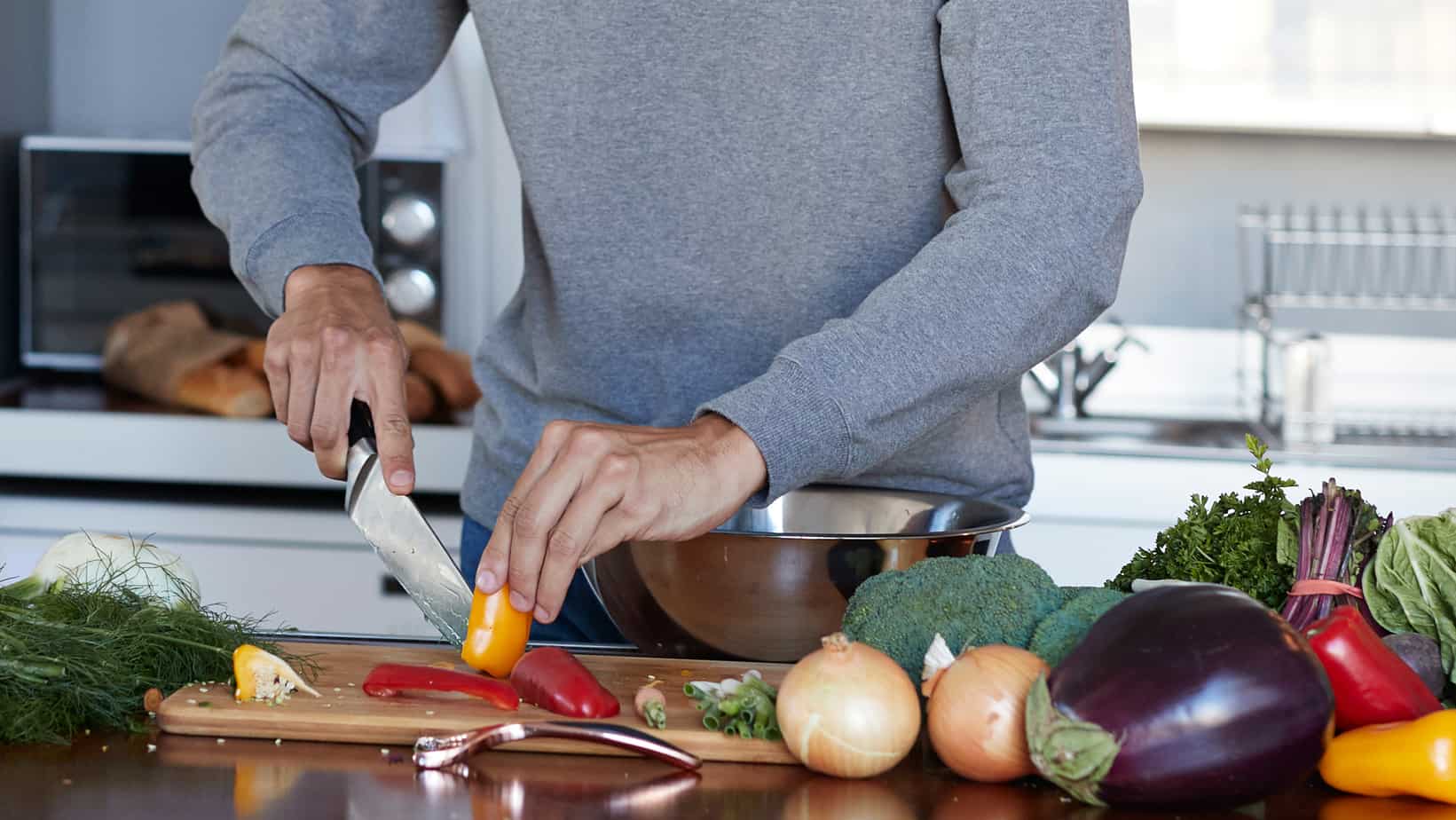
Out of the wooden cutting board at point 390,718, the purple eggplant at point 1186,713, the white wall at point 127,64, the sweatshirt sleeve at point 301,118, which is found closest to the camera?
the purple eggplant at point 1186,713

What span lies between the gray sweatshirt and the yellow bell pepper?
1.14 ft

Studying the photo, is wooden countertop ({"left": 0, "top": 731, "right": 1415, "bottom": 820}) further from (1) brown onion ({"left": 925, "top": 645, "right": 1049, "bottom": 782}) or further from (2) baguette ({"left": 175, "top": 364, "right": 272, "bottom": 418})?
(2) baguette ({"left": 175, "top": 364, "right": 272, "bottom": 418})

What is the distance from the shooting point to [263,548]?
7.32 ft

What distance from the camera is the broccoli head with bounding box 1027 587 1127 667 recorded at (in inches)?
31.0

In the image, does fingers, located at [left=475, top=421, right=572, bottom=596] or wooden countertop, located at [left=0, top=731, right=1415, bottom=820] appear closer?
wooden countertop, located at [left=0, top=731, right=1415, bottom=820]

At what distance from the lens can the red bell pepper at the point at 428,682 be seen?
894 millimetres

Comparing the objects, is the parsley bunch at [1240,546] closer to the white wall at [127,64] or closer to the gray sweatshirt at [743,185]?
the gray sweatshirt at [743,185]

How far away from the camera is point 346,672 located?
0.96 meters

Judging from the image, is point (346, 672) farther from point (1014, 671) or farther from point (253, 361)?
point (253, 361)

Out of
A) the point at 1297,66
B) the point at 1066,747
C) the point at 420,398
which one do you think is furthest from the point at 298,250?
the point at 1297,66

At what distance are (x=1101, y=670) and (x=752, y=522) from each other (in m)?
0.44

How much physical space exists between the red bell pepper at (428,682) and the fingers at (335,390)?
198 mm

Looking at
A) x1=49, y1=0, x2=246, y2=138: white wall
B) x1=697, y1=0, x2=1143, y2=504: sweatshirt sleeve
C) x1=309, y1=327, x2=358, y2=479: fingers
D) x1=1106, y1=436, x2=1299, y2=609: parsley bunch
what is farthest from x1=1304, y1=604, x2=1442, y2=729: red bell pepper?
x1=49, y1=0, x2=246, y2=138: white wall

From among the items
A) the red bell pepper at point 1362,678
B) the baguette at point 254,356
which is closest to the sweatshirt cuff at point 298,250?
the red bell pepper at point 1362,678
